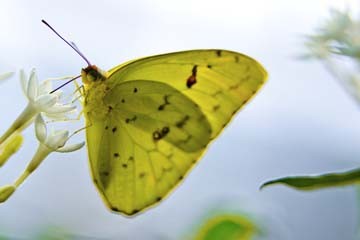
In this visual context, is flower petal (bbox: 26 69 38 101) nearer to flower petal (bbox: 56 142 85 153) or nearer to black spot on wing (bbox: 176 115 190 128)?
flower petal (bbox: 56 142 85 153)

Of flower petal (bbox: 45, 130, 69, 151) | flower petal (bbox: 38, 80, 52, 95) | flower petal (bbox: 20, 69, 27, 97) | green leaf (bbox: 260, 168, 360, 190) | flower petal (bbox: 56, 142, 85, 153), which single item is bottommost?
green leaf (bbox: 260, 168, 360, 190)

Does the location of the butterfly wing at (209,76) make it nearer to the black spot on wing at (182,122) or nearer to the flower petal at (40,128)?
the black spot on wing at (182,122)

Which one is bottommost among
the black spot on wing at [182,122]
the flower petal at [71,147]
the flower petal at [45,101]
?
the black spot on wing at [182,122]

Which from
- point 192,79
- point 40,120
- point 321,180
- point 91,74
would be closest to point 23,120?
point 40,120

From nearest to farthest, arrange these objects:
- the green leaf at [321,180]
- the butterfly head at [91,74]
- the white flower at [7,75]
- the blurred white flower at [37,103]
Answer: the green leaf at [321,180]
the white flower at [7,75]
the blurred white flower at [37,103]
the butterfly head at [91,74]

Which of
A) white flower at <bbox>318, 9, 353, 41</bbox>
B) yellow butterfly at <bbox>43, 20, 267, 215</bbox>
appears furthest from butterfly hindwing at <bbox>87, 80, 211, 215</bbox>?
white flower at <bbox>318, 9, 353, 41</bbox>

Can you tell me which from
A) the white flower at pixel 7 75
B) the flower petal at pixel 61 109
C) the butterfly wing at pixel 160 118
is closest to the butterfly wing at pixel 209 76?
the butterfly wing at pixel 160 118

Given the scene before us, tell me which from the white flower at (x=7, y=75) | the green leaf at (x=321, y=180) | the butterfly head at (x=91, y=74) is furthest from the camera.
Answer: the butterfly head at (x=91, y=74)
